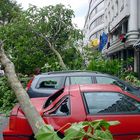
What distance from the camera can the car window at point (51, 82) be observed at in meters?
10.9

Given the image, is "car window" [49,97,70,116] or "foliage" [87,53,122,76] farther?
"foliage" [87,53,122,76]

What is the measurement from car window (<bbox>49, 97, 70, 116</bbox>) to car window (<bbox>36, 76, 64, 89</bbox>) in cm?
440

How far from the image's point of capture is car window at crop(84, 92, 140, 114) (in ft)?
21.0

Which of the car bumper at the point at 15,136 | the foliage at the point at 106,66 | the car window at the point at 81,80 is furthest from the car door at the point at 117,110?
the foliage at the point at 106,66

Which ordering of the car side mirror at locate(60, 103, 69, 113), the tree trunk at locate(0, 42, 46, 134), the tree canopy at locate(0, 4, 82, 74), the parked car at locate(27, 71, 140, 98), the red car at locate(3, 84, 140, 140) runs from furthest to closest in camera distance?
the tree canopy at locate(0, 4, 82, 74), the parked car at locate(27, 71, 140, 98), the car side mirror at locate(60, 103, 69, 113), the red car at locate(3, 84, 140, 140), the tree trunk at locate(0, 42, 46, 134)

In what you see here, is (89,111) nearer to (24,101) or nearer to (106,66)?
(24,101)

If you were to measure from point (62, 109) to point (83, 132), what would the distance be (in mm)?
4140

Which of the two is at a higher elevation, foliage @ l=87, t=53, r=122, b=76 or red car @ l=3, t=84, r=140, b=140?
foliage @ l=87, t=53, r=122, b=76

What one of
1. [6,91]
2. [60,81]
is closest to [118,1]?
[6,91]

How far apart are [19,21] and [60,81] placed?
10308 millimetres

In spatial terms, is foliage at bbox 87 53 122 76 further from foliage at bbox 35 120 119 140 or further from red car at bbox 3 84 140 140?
foliage at bbox 35 120 119 140

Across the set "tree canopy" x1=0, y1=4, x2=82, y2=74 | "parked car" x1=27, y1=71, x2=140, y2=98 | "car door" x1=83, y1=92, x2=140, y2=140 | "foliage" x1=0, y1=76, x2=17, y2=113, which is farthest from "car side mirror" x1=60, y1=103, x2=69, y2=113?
"tree canopy" x1=0, y1=4, x2=82, y2=74

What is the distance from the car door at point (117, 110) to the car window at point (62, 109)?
0.31 metres

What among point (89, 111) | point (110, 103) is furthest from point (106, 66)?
point (89, 111)
